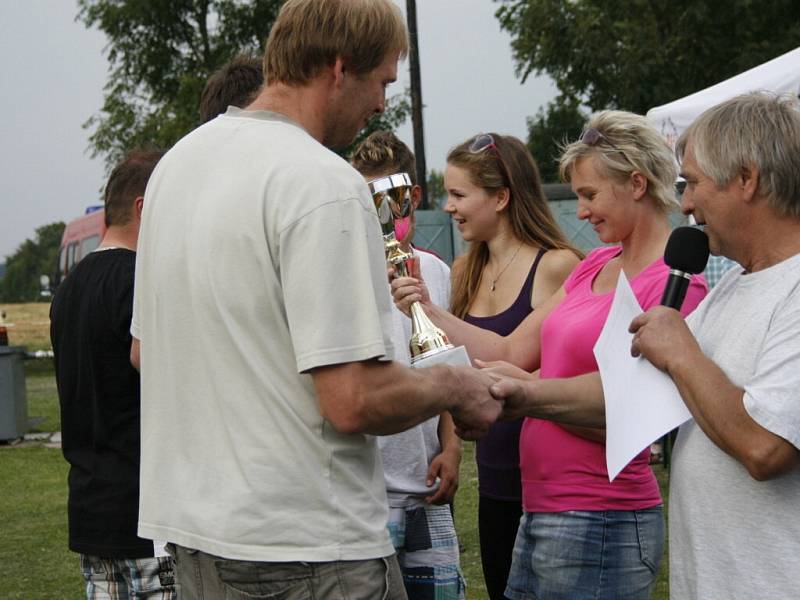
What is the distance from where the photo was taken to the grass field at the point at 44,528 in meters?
6.82

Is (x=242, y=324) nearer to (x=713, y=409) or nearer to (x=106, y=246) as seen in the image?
(x=713, y=409)

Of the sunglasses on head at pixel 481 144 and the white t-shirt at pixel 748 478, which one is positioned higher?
the sunglasses on head at pixel 481 144

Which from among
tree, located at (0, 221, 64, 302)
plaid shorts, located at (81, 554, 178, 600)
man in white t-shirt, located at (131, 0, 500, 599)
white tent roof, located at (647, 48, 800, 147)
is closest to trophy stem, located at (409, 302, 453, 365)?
man in white t-shirt, located at (131, 0, 500, 599)

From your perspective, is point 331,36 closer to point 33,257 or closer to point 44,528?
point 44,528

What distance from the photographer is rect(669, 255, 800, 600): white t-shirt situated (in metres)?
2.27

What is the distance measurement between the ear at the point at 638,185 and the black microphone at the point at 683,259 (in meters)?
0.72

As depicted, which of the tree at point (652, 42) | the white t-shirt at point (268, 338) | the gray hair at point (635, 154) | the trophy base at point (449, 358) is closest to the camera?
the white t-shirt at point (268, 338)

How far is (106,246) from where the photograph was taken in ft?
13.0

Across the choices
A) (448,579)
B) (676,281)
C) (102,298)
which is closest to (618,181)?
(676,281)

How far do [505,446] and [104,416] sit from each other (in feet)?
4.30

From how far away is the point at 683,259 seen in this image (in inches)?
102

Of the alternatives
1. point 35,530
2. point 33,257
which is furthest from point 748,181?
point 33,257

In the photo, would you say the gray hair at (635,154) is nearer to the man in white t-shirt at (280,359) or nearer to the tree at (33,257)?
the man in white t-shirt at (280,359)

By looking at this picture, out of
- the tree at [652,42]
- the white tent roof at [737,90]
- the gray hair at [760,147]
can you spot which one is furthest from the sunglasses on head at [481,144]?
the tree at [652,42]
